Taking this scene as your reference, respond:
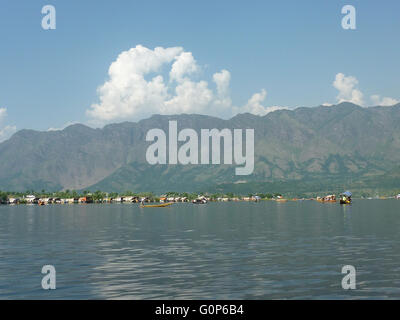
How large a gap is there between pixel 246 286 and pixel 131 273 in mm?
15042

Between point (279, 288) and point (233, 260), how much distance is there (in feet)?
65.2

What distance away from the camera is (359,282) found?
48.5 meters

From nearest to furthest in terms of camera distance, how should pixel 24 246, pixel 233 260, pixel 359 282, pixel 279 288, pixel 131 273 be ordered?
pixel 279 288 → pixel 359 282 → pixel 131 273 → pixel 233 260 → pixel 24 246

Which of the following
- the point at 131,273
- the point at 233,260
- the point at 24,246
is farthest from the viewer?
the point at 24,246

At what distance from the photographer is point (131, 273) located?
54906mm
